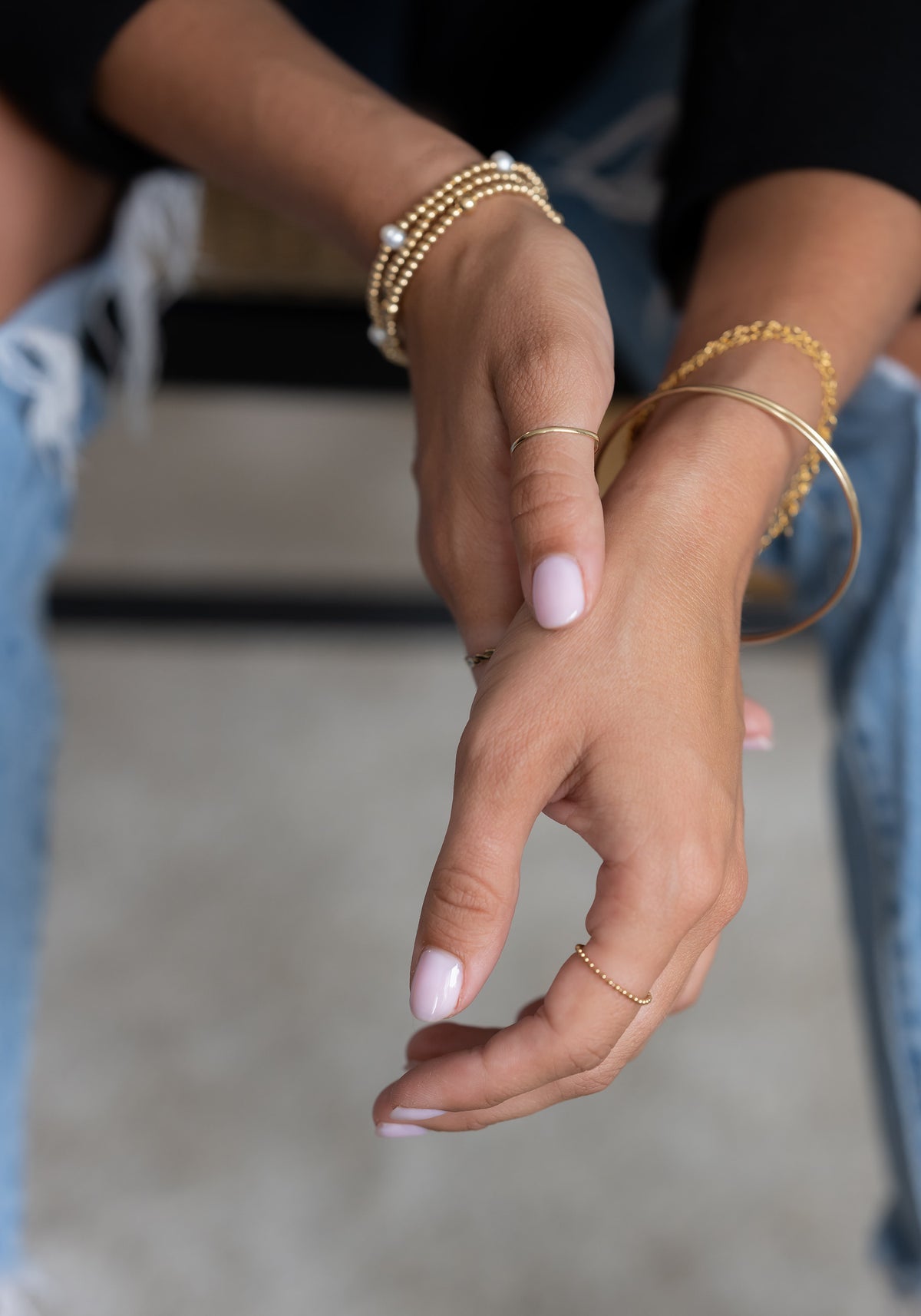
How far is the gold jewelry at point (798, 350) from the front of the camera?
489 mm

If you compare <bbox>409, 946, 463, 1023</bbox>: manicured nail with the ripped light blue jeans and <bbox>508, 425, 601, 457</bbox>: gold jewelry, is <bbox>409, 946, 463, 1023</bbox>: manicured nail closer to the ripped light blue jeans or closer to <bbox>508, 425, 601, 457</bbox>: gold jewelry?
<bbox>508, 425, 601, 457</bbox>: gold jewelry

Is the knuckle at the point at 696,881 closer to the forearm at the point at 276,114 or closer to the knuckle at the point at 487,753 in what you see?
the knuckle at the point at 487,753

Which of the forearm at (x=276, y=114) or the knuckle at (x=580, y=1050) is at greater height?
Answer: the forearm at (x=276, y=114)

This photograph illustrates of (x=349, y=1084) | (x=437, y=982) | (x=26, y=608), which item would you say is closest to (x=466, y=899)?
(x=437, y=982)

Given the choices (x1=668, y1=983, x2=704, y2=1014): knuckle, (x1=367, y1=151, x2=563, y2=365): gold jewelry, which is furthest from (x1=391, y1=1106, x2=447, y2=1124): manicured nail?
(x1=367, y1=151, x2=563, y2=365): gold jewelry

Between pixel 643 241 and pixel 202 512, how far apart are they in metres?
0.84

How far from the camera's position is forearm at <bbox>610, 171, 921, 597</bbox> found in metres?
0.45

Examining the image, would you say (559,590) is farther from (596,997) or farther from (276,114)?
(276,114)

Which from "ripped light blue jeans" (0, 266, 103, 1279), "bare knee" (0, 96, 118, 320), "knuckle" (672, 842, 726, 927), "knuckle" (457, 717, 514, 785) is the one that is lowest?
"ripped light blue jeans" (0, 266, 103, 1279)

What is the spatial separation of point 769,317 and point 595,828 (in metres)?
0.25

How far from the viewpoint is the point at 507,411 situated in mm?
432

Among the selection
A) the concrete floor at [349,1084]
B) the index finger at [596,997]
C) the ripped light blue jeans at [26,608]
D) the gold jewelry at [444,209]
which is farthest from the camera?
the concrete floor at [349,1084]

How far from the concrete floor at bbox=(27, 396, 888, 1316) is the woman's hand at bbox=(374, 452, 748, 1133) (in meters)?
0.23

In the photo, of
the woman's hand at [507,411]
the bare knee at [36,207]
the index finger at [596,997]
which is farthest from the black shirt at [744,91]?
the index finger at [596,997]
